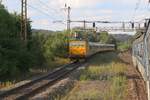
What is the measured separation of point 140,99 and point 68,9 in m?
64.8

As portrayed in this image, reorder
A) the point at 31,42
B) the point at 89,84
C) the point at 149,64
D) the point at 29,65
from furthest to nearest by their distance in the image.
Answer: the point at 31,42 → the point at 29,65 → the point at 89,84 → the point at 149,64

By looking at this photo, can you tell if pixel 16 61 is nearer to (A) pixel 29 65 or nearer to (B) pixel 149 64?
(A) pixel 29 65

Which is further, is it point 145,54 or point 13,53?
point 13,53

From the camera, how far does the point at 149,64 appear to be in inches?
614

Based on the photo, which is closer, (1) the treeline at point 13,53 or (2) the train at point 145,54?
(2) the train at point 145,54

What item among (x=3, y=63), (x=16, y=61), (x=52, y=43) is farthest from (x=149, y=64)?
(x=52, y=43)

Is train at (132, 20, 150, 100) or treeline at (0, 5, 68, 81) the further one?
treeline at (0, 5, 68, 81)

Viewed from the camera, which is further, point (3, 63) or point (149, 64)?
point (3, 63)

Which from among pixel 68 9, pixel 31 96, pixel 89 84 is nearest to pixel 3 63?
pixel 89 84

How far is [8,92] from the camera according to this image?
74.0 feet

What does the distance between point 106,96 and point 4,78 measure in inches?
541

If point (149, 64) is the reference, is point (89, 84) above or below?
below

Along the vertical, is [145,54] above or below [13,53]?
above

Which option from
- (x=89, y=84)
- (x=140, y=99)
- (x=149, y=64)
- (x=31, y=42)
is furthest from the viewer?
(x=31, y=42)
